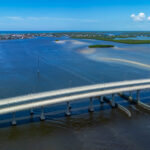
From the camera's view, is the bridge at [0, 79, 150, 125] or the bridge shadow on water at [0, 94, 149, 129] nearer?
the bridge at [0, 79, 150, 125]

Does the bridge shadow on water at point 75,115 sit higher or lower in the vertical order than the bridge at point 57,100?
lower

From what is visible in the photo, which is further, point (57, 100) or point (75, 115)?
point (75, 115)

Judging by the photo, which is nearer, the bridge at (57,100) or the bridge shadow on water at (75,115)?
the bridge at (57,100)

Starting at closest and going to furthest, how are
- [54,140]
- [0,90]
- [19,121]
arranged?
[54,140] < [19,121] < [0,90]

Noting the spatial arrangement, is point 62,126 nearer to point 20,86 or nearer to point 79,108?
point 79,108

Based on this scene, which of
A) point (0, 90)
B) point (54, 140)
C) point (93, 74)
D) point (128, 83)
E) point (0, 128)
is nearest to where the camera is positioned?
point (54, 140)

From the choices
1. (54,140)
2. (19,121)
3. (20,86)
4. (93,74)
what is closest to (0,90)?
(20,86)

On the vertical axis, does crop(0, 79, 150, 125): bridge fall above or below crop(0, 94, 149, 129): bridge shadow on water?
above

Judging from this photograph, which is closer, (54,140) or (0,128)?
(54,140)

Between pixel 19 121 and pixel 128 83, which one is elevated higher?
pixel 128 83

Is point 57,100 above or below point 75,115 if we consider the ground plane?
above
